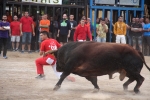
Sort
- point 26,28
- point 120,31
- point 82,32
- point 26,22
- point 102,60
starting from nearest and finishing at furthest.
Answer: point 102,60 < point 82,32 < point 26,22 < point 26,28 < point 120,31

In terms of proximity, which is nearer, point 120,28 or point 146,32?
point 120,28

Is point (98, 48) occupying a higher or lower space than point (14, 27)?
higher

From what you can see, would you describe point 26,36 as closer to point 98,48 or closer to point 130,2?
point 130,2

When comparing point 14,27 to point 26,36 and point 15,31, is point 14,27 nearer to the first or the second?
point 15,31

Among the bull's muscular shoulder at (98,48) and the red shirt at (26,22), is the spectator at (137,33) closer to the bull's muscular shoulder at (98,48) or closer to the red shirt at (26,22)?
the red shirt at (26,22)

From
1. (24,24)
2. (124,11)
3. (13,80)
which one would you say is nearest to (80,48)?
(13,80)

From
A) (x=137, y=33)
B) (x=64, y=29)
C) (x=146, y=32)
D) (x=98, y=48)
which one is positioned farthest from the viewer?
(x=137, y=33)

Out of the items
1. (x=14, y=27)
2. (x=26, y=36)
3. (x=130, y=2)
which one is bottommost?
(x=26, y=36)

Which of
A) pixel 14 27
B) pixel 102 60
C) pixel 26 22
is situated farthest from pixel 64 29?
pixel 102 60

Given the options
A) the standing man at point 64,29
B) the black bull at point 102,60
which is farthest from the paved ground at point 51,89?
the standing man at point 64,29

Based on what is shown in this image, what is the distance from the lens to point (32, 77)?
568 inches

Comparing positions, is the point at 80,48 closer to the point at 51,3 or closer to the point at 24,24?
the point at 24,24

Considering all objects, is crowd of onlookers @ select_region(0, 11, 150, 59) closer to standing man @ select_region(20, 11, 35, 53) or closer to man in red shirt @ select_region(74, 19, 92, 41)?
standing man @ select_region(20, 11, 35, 53)

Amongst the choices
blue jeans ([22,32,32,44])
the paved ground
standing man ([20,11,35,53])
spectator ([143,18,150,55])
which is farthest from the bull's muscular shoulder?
spectator ([143,18,150,55])
